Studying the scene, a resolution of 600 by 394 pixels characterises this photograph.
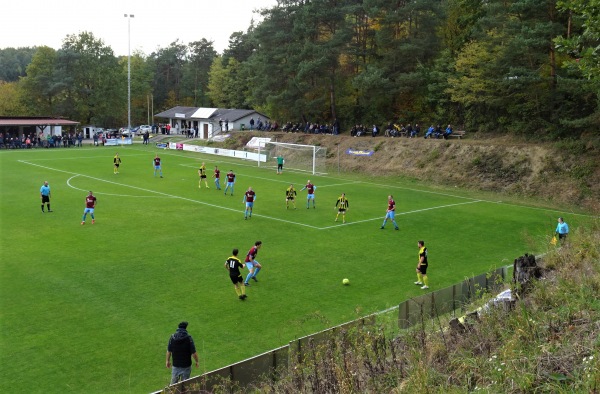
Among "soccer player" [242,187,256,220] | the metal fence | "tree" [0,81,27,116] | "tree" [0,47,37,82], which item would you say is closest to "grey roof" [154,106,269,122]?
"tree" [0,81,27,116]

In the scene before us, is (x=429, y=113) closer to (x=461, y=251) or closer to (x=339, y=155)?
(x=339, y=155)

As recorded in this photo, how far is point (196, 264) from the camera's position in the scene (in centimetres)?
2022

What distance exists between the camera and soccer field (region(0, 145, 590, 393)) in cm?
1309

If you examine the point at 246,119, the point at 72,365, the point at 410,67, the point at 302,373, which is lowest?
the point at 72,365

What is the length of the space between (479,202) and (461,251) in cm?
1328

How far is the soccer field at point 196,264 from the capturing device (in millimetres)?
13094

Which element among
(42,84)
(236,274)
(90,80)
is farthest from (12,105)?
(236,274)

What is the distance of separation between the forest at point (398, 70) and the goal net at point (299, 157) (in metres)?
6.26

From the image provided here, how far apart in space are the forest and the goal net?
626cm

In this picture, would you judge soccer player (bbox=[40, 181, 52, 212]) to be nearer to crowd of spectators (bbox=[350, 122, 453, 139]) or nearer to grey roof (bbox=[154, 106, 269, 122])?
crowd of spectators (bbox=[350, 122, 453, 139])

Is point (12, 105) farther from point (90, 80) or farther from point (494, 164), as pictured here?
point (494, 164)

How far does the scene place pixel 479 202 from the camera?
35.2 metres

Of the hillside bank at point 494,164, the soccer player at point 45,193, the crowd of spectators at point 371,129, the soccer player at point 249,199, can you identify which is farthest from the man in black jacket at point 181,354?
the crowd of spectators at point 371,129

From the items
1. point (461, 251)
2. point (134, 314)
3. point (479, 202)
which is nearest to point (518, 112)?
point (479, 202)
